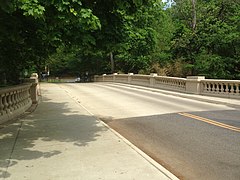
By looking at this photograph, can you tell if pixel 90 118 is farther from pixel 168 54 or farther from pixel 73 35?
pixel 168 54

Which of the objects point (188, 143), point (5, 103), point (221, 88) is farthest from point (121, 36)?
point (221, 88)

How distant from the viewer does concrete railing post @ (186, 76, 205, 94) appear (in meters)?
20.5

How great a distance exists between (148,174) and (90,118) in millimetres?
6837

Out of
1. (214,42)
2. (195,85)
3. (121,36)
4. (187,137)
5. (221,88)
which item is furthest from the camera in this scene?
(214,42)

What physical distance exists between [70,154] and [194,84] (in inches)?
591

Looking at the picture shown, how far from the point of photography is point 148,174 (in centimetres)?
561

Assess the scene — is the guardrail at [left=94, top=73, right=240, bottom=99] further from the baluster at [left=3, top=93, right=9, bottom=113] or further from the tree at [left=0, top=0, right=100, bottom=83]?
the baluster at [left=3, top=93, right=9, bottom=113]

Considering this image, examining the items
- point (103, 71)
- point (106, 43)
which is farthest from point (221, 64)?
point (103, 71)

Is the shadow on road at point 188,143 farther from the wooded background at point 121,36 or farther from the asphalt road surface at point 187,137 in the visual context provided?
the wooded background at point 121,36

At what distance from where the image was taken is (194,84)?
20750 mm

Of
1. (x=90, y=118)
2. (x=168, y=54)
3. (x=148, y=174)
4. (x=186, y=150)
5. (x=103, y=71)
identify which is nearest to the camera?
(x=148, y=174)

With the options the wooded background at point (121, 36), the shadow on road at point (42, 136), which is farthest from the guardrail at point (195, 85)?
the shadow on road at point (42, 136)

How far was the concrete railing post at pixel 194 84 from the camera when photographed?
20453 millimetres

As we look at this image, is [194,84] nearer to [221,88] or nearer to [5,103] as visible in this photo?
[221,88]
